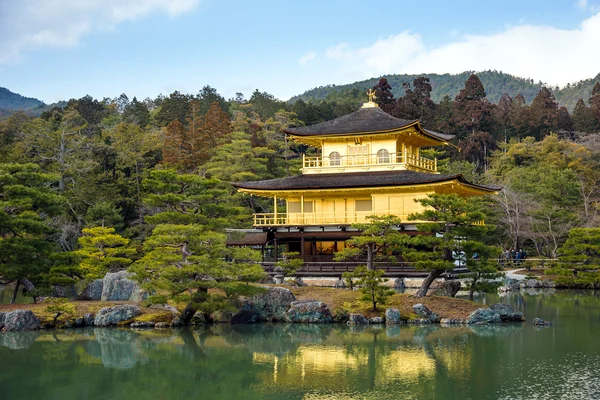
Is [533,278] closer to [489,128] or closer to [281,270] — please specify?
[281,270]

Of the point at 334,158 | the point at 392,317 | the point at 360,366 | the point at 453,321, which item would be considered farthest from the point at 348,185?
the point at 360,366

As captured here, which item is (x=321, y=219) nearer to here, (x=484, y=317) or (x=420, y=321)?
(x=420, y=321)

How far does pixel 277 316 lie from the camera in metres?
23.1

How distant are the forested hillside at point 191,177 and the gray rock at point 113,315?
1417 mm

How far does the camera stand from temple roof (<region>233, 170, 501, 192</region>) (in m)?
29.8

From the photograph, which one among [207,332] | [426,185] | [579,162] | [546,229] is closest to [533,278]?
[546,229]

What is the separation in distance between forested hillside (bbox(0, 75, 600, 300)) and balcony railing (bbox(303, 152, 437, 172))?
5138 mm

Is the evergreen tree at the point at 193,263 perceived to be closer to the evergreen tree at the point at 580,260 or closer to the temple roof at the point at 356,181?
the temple roof at the point at 356,181

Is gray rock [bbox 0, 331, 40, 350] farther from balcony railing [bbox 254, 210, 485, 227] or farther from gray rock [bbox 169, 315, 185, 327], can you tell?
balcony railing [bbox 254, 210, 485, 227]

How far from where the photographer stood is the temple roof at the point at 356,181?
97.9 feet

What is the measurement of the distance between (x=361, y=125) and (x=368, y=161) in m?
1.79

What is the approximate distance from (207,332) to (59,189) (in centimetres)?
2537

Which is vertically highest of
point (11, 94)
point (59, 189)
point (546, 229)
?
point (11, 94)

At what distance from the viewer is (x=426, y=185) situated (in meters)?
29.7
